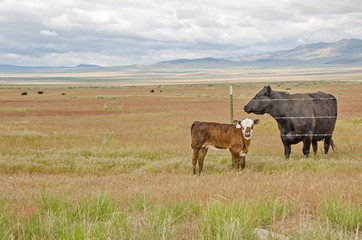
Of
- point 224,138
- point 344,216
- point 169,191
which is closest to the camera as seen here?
point 344,216

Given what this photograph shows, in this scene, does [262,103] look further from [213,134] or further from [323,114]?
[213,134]

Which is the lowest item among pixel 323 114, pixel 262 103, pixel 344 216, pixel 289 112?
pixel 344 216

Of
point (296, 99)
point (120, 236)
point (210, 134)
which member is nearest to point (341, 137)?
point (296, 99)

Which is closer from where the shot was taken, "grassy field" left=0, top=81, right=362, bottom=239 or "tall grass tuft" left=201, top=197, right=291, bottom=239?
"tall grass tuft" left=201, top=197, right=291, bottom=239

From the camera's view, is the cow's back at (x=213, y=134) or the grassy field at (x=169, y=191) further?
the cow's back at (x=213, y=134)

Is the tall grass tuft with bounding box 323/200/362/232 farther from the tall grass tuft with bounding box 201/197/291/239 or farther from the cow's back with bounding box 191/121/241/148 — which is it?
the cow's back with bounding box 191/121/241/148

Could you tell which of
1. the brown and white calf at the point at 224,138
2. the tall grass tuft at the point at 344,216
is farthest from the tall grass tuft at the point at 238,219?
the brown and white calf at the point at 224,138

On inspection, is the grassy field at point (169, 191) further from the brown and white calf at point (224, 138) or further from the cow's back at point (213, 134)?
the cow's back at point (213, 134)

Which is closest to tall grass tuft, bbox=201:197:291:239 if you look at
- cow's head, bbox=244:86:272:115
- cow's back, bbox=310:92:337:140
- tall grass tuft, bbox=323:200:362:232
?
tall grass tuft, bbox=323:200:362:232

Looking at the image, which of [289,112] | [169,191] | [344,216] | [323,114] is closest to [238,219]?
[344,216]

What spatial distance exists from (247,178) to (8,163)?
718cm

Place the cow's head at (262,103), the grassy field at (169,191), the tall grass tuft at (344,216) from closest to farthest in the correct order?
the grassy field at (169,191)
the tall grass tuft at (344,216)
the cow's head at (262,103)

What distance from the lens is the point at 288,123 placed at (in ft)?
37.7

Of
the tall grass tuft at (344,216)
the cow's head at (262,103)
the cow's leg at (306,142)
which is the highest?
the cow's head at (262,103)
